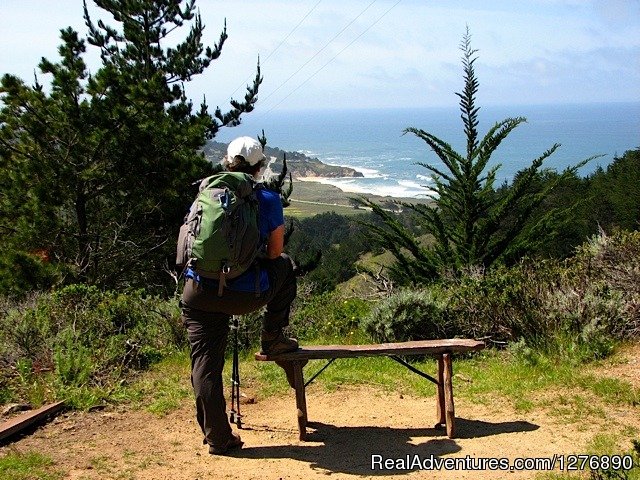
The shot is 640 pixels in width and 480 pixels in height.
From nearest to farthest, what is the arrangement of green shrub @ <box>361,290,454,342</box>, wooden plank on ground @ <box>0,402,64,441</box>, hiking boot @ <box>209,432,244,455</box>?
hiking boot @ <box>209,432,244,455</box> → wooden plank on ground @ <box>0,402,64,441</box> → green shrub @ <box>361,290,454,342</box>

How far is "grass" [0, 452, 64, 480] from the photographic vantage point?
3.67 metres

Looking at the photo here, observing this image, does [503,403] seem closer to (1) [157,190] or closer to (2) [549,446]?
(2) [549,446]

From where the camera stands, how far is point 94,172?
13.6 meters

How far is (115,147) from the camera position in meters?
14.0

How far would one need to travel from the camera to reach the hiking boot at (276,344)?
4359 millimetres

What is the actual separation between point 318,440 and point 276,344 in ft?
2.27

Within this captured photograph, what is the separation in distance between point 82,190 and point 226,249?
37.0 ft

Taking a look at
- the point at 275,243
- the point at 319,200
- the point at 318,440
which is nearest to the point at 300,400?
the point at 318,440

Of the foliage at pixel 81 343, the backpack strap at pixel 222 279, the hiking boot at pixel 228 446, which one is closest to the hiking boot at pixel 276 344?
the hiking boot at pixel 228 446

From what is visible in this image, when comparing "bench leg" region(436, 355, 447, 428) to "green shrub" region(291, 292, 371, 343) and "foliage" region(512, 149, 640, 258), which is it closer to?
"green shrub" region(291, 292, 371, 343)

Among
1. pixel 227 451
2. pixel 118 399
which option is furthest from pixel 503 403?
pixel 118 399

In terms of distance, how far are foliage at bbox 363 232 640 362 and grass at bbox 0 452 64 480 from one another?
346 cm

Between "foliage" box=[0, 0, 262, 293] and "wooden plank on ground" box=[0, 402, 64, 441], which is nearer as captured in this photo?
"wooden plank on ground" box=[0, 402, 64, 441]

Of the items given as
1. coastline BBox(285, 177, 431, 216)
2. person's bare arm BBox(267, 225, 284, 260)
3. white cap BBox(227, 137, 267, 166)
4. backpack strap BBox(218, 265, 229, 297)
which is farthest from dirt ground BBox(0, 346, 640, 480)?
coastline BBox(285, 177, 431, 216)
